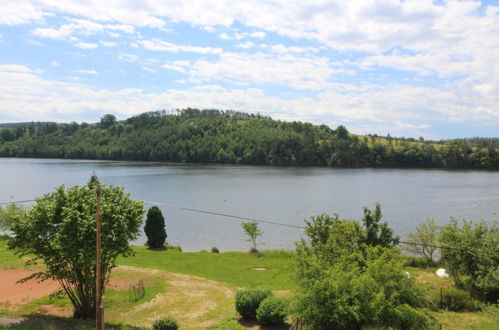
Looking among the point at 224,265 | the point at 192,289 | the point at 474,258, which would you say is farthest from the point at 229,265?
the point at 474,258

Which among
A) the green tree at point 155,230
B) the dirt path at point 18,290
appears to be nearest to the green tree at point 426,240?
the green tree at point 155,230

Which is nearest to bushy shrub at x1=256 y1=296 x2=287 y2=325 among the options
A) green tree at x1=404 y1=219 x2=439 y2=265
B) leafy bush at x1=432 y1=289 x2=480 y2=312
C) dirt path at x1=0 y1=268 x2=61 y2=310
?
leafy bush at x1=432 y1=289 x2=480 y2=312

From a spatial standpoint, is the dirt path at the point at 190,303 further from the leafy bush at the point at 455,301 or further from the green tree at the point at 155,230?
the leafy bush at the point at 455,301

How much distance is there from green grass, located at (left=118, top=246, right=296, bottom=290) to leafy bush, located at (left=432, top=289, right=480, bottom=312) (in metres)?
7.69

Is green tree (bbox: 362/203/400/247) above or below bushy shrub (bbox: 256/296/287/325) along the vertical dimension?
above

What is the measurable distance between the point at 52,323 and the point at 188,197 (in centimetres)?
5341

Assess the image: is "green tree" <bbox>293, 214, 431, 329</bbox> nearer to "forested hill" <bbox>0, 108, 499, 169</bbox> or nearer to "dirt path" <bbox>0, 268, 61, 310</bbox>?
"dirt path" <bbox>0, 268, 61, 310</bbox>

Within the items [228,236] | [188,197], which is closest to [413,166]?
[188,197]

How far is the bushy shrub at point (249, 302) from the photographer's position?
52.8 feet

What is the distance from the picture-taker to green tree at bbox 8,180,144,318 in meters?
14.9

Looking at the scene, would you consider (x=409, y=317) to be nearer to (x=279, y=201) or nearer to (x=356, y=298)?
(x=356, y=298)

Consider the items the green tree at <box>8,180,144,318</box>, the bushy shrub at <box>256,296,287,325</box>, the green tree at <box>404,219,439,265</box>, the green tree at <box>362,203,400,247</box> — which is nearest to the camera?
the green tree at <box>8,180,144,318</box>

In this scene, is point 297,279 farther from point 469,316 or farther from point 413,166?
point 413,166

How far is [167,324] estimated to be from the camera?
13609 millimetres
